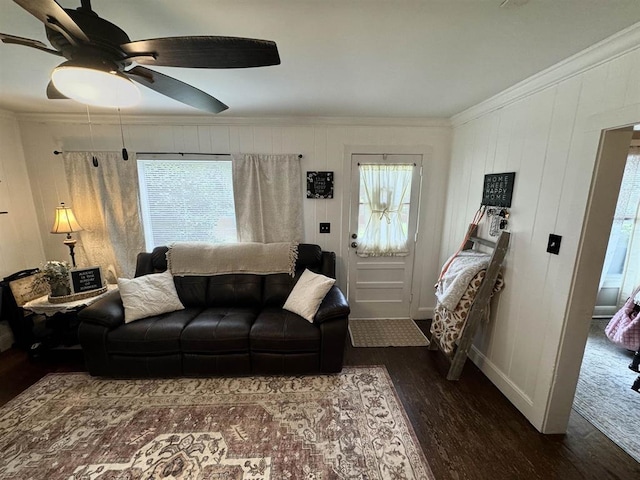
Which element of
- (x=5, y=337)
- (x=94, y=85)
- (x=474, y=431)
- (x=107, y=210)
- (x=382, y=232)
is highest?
(x=94, y=85)

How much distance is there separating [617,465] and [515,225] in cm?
158

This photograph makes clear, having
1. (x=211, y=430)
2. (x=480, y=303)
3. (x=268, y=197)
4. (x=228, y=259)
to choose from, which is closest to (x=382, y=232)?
(x=480, y=303)

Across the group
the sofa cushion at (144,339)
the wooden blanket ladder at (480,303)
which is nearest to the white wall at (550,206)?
the wooden blanket ladder at (480,303)

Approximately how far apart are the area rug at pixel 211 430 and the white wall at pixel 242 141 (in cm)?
175

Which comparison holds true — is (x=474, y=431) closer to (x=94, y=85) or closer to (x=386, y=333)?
(x=386, y=333)

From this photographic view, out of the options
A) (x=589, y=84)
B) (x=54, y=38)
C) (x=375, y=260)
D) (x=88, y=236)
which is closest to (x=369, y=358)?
(x=375, y=260)

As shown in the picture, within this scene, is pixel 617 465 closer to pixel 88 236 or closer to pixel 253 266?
pixel 253 266

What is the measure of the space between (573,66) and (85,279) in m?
4.24

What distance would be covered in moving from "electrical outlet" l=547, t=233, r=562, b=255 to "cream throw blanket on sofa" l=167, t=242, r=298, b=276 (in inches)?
84.0

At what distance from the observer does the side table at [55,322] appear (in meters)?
2.42

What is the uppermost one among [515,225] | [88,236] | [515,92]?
[515,92]

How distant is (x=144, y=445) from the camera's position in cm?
169

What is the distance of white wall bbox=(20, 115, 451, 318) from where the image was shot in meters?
2.87

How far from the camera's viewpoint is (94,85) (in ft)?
3.36
